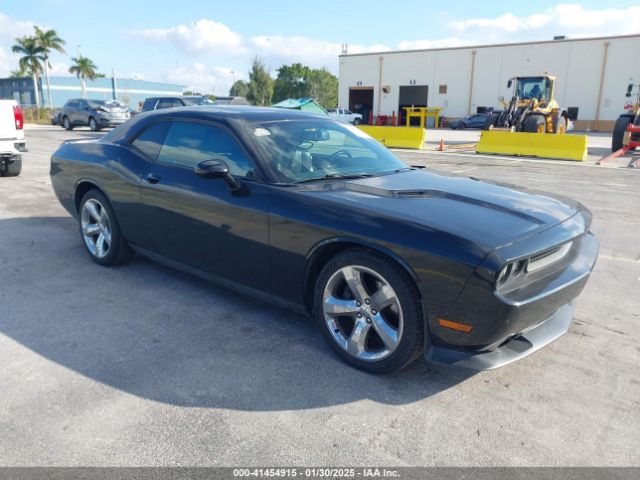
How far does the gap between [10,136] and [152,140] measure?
6.94m

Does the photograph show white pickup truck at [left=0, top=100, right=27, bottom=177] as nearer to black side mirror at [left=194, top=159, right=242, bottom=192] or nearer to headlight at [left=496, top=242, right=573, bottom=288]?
black side mirror at [left=194, top=159, right=242, bottom=192]

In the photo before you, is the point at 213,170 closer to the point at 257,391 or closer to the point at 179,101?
the point at 257,391

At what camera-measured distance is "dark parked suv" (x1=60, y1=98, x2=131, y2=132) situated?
24625mm

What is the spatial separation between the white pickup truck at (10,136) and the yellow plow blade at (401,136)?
12.0m

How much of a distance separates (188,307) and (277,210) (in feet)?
4.16

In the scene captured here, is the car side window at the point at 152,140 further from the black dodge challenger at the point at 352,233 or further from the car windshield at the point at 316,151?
the car windshield at the point at 316,151

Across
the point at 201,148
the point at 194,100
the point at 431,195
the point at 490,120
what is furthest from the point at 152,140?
the point at 490,120

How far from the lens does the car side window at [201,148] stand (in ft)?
11.8

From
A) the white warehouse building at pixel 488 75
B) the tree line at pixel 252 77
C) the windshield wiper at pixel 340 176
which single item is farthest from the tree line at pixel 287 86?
the windshield wiper at pixel 340 176

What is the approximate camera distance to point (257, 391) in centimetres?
286

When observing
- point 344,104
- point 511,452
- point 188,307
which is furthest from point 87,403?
point 344,104

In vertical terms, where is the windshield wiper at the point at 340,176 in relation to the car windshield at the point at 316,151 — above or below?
below

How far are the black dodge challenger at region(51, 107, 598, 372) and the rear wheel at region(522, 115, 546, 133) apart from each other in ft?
55.8

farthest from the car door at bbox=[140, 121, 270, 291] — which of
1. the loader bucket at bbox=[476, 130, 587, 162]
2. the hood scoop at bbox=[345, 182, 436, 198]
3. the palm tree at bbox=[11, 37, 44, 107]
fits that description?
the palm tree at bbox=[11, 37, 44, 107]
